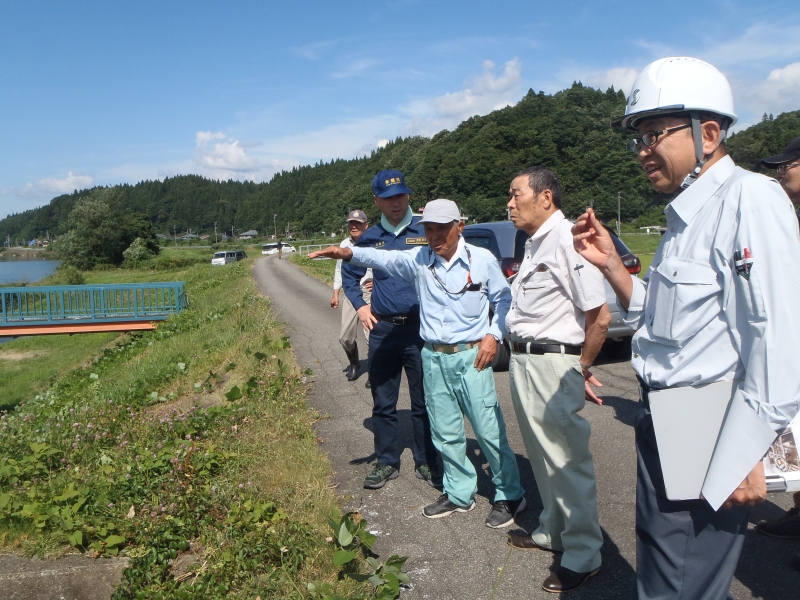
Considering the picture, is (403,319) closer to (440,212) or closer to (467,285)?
(467,285)

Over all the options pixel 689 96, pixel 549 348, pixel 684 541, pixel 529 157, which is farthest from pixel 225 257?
pixel 684 541

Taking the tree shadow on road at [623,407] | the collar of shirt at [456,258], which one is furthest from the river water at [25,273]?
the collar of shirt at [456,258]

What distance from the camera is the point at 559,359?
10.3 feet

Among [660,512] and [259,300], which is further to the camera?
[259,300]

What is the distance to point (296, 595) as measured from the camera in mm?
3053

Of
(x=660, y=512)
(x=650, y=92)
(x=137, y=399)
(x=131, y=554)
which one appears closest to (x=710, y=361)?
(x=660, y=512)

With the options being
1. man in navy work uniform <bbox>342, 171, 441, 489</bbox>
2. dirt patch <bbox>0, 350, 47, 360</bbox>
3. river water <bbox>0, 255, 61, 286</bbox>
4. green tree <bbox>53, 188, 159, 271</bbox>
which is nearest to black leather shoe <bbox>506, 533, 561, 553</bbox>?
man in navy work uniform <bbox>342, 171, 441, 489</bbox>

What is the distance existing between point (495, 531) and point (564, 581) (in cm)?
71

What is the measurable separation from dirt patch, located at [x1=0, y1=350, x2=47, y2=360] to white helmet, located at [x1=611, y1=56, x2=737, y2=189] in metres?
25.8

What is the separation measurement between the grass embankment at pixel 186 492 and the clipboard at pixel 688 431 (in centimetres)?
182

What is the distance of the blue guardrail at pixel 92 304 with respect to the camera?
16.0 meters

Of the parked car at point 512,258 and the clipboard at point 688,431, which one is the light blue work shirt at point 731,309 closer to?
the clipboard at point 688,431

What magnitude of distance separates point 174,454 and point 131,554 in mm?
1154

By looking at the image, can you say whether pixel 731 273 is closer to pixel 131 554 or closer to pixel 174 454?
pixel 131 554
